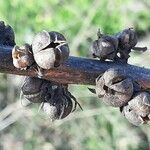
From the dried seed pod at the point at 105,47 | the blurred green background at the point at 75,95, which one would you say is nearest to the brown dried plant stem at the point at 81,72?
the dried seed pod at the point at 105,47

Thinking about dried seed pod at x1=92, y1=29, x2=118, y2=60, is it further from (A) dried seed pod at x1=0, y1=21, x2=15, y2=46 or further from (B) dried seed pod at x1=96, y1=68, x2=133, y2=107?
(A) dried seed pod at x1=0, y1=21, x2=15, y2=46

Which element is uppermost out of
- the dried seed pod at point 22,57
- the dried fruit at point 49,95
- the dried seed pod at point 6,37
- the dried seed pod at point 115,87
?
the dried seed pod at point 22,57

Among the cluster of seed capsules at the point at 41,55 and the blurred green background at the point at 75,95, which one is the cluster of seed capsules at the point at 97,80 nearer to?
the cluster of seed capsules at the point at 41,55

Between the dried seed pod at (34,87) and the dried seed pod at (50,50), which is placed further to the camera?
the dried seed pod at (34,87)

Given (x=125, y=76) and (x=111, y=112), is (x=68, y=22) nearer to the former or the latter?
(x=111, y=112)

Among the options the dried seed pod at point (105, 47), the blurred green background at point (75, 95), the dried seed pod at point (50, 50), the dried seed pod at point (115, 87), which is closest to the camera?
the dried seed pod at point (50, 50)

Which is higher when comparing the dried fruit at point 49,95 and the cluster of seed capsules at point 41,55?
the cluster of seed capsules at point 41,55
